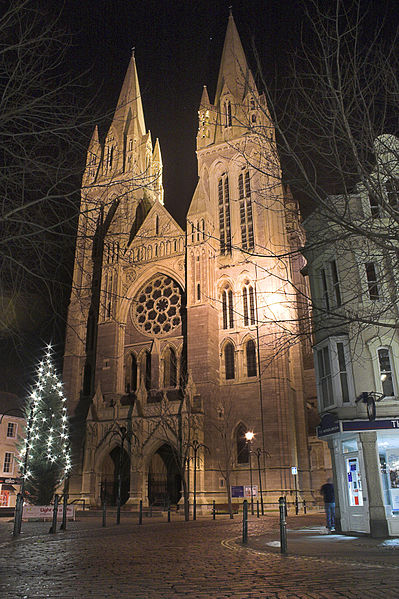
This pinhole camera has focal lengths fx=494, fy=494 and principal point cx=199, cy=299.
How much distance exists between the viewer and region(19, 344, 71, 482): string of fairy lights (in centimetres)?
2941

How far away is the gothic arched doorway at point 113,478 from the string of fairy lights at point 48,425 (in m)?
3.87

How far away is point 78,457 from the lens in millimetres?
36781

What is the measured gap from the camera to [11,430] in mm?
46812

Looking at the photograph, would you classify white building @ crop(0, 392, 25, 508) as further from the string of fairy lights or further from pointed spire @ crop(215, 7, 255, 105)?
pointed spire @ crop(215, 7, 255, 105)

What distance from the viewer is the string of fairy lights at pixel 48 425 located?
29.4 metres

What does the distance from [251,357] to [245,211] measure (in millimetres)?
11943

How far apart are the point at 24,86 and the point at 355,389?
36.8 feet

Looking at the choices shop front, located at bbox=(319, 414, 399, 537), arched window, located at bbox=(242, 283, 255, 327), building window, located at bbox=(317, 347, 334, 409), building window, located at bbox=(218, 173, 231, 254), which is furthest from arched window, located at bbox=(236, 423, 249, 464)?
shop front, located at bbox=(319, 414, 399, 537)

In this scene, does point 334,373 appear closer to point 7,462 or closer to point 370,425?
point 370,425

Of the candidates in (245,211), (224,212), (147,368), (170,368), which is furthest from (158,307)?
(245,211)

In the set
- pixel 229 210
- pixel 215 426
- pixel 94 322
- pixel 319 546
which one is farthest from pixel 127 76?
pixel 319 546

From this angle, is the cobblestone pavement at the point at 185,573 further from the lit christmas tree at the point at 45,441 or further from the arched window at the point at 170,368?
the arched window at the point at 170,368

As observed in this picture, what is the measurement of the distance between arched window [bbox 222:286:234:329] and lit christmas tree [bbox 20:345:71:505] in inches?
499

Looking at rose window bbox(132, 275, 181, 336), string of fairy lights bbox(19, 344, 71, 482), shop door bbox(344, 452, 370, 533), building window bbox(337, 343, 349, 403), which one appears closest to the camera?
shop door bbox(344, 452, 370, 533)
